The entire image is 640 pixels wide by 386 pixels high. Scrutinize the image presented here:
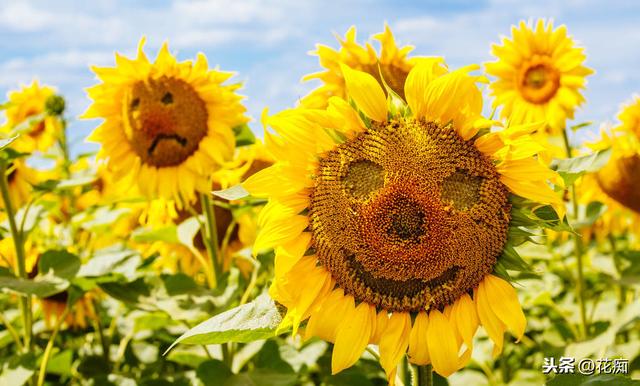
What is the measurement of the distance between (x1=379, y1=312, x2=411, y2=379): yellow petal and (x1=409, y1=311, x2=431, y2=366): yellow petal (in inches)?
0.7

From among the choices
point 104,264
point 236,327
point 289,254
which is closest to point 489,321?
point 289,254

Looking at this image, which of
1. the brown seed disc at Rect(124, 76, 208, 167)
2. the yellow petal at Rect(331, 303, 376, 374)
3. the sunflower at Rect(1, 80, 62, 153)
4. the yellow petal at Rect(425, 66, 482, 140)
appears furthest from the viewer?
the sunflower at Rect(1, 80, 62, 153)

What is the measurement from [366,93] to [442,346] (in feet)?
2.15

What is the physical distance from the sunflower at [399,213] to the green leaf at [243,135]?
1862mm

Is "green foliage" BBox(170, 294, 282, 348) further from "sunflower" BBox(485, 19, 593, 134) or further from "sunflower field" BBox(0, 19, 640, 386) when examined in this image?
"sunflower" BBox(485, 19, 593, 134)

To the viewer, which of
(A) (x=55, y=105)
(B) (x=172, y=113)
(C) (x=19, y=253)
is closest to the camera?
(C) (x=19, y=253)

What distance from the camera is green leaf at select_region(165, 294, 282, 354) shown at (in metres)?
1.76

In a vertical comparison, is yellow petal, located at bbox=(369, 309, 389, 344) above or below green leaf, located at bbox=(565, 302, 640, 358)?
above

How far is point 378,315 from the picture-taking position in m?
1.89

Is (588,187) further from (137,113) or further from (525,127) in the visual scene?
(525,127)

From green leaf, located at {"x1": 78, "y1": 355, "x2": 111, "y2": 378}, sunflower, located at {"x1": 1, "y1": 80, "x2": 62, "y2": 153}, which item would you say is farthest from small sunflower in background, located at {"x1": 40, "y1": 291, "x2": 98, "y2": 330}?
sunflower, located at {"x1": 1, "y1": 80, "x2": 62, "y2": 153}

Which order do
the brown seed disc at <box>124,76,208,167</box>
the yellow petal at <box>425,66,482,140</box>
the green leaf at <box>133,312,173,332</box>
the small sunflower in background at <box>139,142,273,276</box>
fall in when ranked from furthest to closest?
the small sunflower in background at <box>139,142,273,276</box>, the brown seed disc at <box>124,76,208,167</box>, the green leaf at <box>133,312,173,332</box>, the yellow petal at <box>425,66,482,140</box>

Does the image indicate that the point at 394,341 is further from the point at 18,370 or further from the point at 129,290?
the point at 18,370

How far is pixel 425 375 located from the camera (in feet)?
6.46
